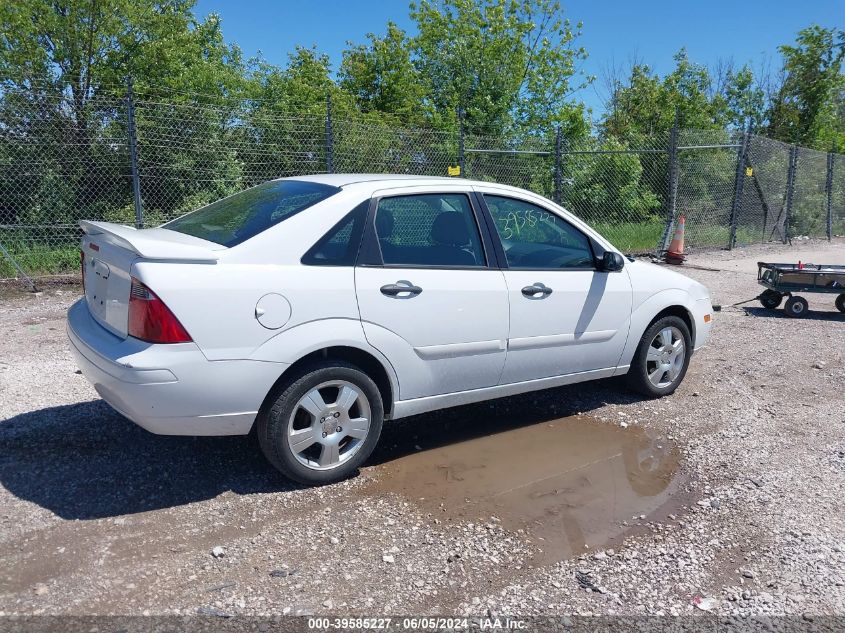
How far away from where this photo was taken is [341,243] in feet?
13.5

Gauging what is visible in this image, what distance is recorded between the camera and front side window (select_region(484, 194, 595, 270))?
4926 millimetres

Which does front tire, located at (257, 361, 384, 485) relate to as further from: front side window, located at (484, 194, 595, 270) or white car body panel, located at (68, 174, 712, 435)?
front side window, located at (484, 194, 595, 270)

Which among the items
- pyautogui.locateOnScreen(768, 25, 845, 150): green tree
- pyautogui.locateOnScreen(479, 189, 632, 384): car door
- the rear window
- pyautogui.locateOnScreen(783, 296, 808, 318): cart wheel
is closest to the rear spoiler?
the rear window

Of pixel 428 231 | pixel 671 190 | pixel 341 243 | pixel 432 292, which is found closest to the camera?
pixel 341 243

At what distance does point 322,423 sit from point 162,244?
1281 millimetres

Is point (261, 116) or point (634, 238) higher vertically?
point (261, 116)

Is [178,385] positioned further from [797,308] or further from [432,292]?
[797,308]

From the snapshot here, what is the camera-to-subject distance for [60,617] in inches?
114

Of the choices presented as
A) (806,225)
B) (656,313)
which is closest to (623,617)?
(656,313)

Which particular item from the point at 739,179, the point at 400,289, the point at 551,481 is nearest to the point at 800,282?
the point at 551,481

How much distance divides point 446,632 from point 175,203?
8809 millimetres

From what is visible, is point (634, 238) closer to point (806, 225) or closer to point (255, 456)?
point (806, 225)

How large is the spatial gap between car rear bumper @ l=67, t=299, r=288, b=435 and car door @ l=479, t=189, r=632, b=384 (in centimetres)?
173

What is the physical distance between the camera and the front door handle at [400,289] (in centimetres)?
415
